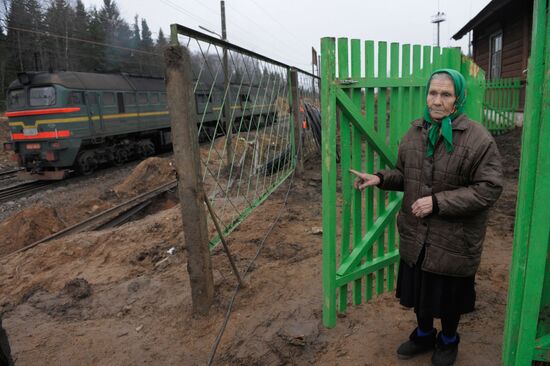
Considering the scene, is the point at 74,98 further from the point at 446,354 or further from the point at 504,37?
the point at 504,37

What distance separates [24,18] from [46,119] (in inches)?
917

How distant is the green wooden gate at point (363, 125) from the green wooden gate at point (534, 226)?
1085 millimetres

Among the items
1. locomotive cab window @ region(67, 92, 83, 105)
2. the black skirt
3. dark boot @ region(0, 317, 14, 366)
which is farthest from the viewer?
locomotive cab window @ region(67, 92, 83, 105)

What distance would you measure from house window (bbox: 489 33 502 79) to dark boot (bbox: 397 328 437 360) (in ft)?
49.9

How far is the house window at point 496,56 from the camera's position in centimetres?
1451

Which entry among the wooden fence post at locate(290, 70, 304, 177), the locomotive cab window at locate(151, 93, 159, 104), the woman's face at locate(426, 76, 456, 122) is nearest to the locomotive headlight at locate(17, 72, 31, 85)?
the locomotive cab window at locate(151, 93, 159, 104)

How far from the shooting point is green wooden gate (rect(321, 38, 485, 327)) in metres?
2.30

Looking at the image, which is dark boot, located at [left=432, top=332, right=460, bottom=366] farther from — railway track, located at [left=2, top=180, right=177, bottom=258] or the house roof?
the house roof

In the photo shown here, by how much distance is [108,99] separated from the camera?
505 inches

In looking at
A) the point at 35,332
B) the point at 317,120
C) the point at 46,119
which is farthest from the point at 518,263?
the point at 46,119

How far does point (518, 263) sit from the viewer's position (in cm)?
141

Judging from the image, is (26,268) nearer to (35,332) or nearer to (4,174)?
(35,332)

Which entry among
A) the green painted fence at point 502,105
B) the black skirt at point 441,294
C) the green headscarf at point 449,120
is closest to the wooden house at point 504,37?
the green painted fence at point 502,105

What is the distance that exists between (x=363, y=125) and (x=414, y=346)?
53.7 inches
